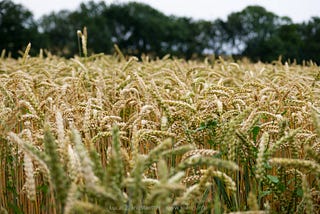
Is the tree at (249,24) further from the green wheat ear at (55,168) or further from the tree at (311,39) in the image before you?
the green wheat ear at (55,168)

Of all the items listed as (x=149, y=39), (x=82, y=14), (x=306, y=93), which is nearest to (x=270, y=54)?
(x=149, y=39)

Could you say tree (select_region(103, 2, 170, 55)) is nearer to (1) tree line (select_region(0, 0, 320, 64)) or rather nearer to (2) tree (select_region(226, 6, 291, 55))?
(1) tree line (select_region(0, 0, 320, 64))

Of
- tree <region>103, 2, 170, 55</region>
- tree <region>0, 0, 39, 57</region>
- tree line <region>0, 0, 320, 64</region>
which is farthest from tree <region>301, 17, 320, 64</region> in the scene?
tree <region>0, 0, 39, 57</region>

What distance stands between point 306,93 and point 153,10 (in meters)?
54.4

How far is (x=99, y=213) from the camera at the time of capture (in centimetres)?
116

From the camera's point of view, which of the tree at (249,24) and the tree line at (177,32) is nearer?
the tree line at (177,32)

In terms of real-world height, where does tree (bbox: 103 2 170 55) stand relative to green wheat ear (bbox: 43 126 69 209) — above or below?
above

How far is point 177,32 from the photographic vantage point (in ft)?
166

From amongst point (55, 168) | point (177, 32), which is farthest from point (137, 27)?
point (55, 168)

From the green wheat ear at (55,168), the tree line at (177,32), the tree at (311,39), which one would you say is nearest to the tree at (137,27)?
the tree line at (177,32)

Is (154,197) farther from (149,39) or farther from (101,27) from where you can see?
(149,39)

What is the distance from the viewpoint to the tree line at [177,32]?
1708 inches

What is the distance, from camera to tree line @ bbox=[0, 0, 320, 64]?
43.4 m

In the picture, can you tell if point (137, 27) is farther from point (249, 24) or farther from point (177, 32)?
point (249, 24)
